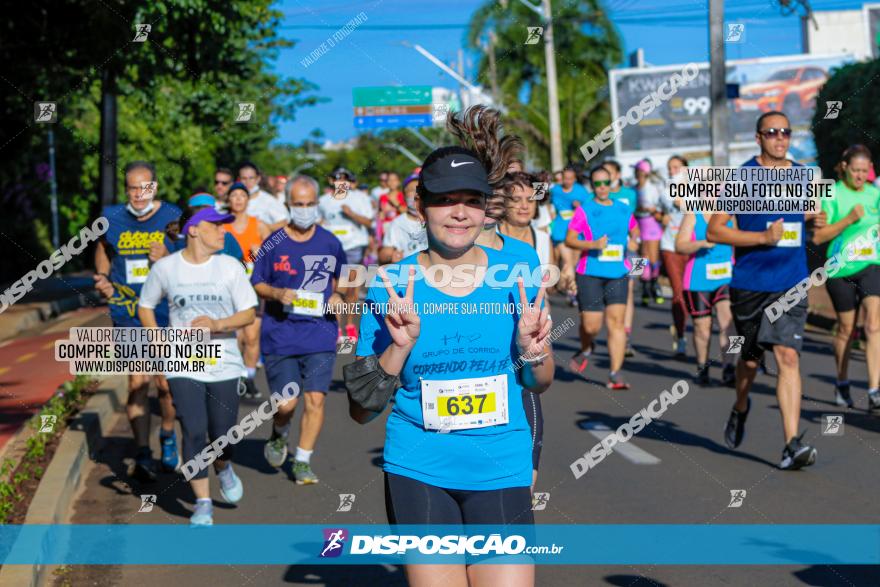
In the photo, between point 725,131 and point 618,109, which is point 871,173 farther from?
point 618,109

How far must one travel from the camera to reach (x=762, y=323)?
27.9 ft

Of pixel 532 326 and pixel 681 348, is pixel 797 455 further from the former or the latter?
pixel 681 348

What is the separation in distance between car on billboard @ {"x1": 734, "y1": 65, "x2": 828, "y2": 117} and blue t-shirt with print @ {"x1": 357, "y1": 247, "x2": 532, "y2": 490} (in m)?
51.9

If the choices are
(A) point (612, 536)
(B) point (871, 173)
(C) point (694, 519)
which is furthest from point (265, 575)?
(B) point (871, 173)

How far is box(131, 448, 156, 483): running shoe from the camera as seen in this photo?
8.93m

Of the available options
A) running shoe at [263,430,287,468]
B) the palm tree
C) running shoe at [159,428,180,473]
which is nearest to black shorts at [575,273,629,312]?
running shoe at [263,430,287,468]

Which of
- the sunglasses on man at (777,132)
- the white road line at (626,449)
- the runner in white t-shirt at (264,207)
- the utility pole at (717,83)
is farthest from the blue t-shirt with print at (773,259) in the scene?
the utility pole at (717,83)

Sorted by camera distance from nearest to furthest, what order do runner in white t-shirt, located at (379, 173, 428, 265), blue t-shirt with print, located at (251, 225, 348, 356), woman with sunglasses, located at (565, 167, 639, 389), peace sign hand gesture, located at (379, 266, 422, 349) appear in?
peace sign hand gesture, located at (379, 266, 422, 349) < blue t-shirt with print, located at (251, 225, 348, 356) < runner in white t-shirt, located at (379, 173, 428, 265) < woman with sunglasses, located at (565, 167, 639, 389)

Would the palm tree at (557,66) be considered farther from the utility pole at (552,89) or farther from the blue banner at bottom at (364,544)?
the blue banner at bottom at (364,544)

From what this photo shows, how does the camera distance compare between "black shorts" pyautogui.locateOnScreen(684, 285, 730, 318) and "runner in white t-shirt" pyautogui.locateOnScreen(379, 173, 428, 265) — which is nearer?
"runner in white t-shirt" pyautogui.locateOnScreen(379, 173, 428, 265)

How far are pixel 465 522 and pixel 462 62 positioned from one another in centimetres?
7673

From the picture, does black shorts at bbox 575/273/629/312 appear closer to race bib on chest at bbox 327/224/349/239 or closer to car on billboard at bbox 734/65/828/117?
race bib on chest at bbox 327/224/349/239

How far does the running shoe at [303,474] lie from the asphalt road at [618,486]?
0.08m

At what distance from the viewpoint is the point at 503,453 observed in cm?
419
